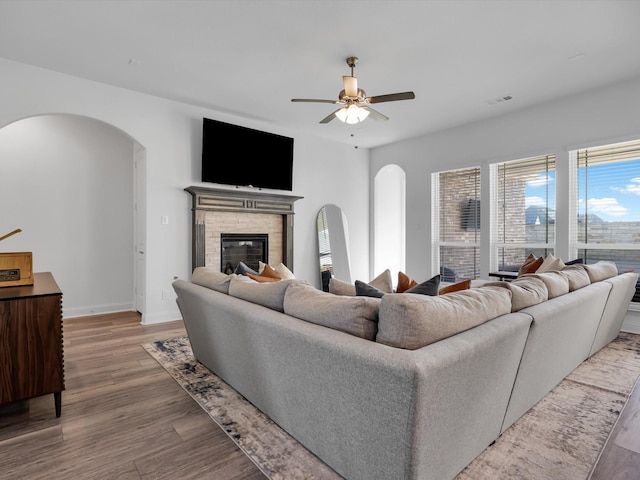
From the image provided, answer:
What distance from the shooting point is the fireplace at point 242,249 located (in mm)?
5086

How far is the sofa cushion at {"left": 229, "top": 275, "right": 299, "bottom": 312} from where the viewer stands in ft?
6.66

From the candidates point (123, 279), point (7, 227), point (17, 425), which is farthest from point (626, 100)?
point (7, 227)

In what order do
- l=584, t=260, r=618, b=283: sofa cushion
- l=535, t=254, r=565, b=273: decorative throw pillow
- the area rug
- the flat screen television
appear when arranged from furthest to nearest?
the flat screen television → l=535, t=254, r=565, b=273: decorative throw pillow → l=584, t=260, r=618, b=283: sofa cushion → the area rug

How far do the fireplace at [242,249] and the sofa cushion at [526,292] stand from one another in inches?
148

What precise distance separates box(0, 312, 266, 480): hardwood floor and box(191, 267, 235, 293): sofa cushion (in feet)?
2.48

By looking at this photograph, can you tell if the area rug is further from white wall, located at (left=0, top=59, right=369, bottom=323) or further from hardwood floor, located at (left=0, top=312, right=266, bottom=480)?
white wall, located at (left=0, top=59, right=369, bottom=323)

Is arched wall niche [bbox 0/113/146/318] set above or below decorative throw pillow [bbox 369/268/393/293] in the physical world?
above

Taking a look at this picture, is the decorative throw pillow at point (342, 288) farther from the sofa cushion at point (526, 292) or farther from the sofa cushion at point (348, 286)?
the sofa cushion at point (526, 292)

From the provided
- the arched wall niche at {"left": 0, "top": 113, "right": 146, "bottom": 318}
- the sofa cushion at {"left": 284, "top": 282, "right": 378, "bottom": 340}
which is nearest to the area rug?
the sofa cushion at {"left": 284, "top": 282, "right": 378, "bottom": 340}

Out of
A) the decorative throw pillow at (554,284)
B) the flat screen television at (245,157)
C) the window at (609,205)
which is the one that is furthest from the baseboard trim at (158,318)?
the window at (609,205)

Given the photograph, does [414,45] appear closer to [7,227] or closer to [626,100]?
[626,100]

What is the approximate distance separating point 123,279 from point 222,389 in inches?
137

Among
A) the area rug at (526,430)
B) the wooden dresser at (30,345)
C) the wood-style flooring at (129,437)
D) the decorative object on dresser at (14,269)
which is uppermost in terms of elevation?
the decorative object on dresser at (14,269)

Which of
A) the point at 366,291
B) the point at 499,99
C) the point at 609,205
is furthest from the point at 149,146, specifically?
the point at 609,205
